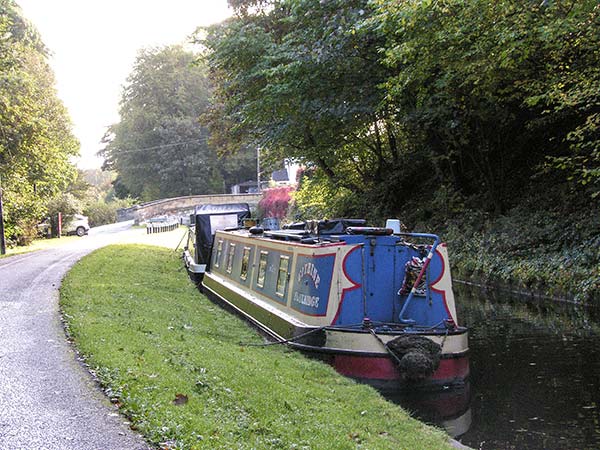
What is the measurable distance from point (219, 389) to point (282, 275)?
15.9 ft

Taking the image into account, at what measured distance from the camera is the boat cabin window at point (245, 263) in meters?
13.4

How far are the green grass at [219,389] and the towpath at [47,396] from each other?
0.56 ft

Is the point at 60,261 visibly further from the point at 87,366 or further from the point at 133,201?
the point at 133,201

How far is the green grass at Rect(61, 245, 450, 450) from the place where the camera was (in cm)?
522

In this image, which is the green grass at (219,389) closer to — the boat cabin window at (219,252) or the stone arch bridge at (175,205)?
the boat cabin window at (219,252)

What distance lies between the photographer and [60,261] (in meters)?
18.6

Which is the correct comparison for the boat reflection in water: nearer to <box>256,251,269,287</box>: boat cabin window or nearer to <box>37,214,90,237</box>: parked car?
<box>256,251,269,287</box>: boat cabin window

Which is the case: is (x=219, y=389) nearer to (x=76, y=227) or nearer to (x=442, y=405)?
(x=442, y=405)

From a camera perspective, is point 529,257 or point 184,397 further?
point 529,257

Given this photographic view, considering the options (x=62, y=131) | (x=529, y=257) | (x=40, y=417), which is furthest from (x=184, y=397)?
(x=62, y=131)

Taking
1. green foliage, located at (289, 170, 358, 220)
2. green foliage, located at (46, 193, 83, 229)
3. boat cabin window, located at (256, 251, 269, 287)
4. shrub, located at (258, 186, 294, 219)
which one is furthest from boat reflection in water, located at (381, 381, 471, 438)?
shrub, located at (258, 186, 294, 219)

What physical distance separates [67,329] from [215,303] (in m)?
6.40

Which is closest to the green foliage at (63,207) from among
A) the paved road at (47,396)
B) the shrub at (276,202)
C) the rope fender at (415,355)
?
the shrub at (276,202)

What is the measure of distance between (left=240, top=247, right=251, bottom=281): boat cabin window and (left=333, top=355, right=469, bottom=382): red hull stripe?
4869mm
